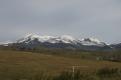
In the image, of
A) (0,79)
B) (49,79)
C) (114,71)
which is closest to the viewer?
(49,79)

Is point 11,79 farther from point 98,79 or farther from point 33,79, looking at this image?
point 98,79

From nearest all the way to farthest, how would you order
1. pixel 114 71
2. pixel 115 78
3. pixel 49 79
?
pixel 49 79 → pixel 115 78 → pixel 114 71

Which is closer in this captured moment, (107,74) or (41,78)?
(41,78)

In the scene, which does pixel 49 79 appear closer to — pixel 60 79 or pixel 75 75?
pixel 60 79

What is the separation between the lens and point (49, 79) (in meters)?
39.4

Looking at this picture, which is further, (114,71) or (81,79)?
(114,71)

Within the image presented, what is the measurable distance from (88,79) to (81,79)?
2.23 feet

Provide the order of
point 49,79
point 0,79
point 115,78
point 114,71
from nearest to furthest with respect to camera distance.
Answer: point 49,79
point 115,78
point 0,79
point 114,71

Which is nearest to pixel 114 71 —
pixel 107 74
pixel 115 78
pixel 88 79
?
pixel 107 74

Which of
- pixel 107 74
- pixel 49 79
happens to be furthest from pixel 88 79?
pixel 107 74

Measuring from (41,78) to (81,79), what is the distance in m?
3.86

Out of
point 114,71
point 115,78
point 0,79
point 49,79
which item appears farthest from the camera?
point 114,71

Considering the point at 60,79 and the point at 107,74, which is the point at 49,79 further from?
the point at 107,74

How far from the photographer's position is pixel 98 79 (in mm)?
39875
